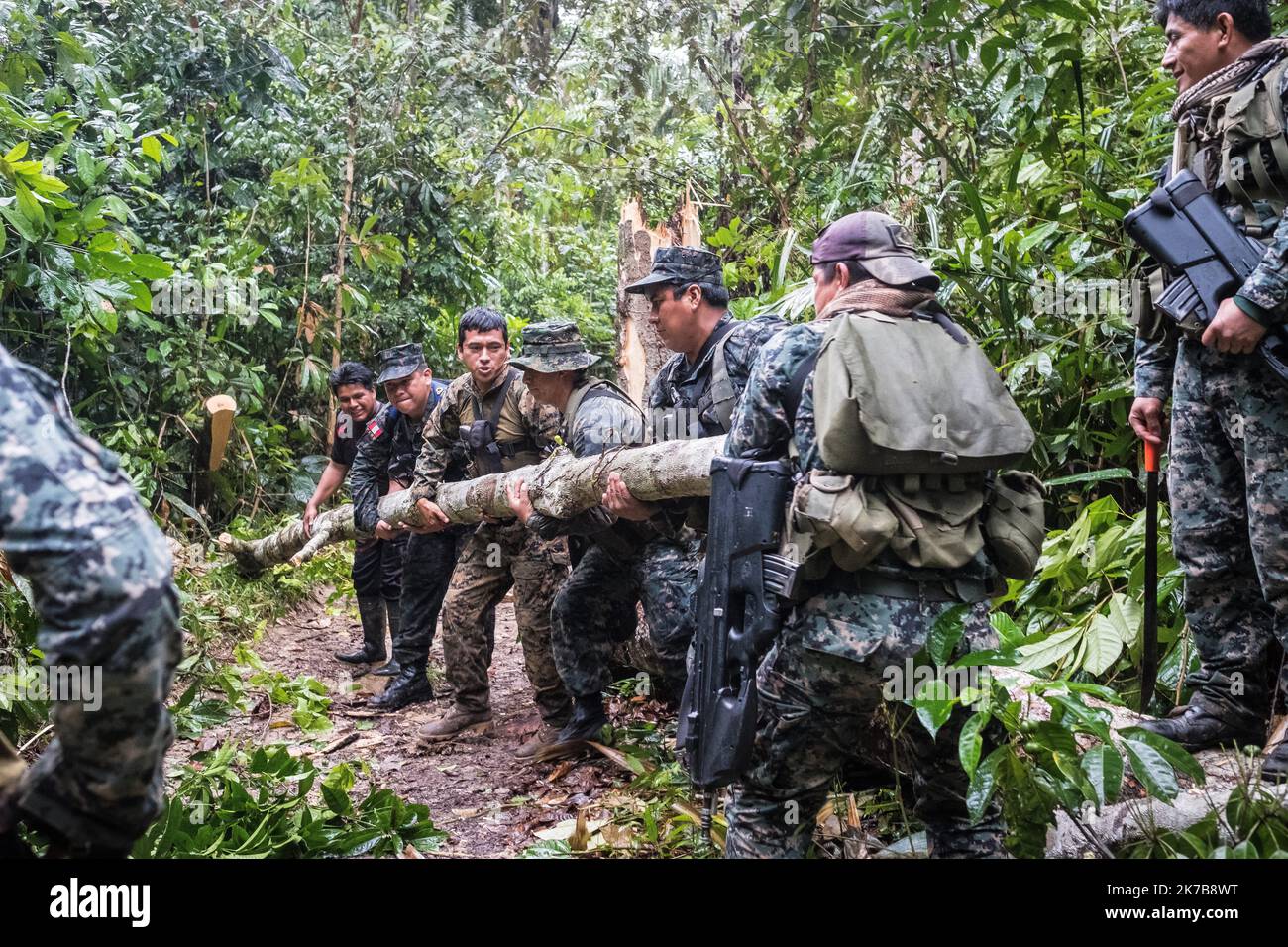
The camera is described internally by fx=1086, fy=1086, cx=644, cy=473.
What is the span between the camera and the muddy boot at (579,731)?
17.6ft

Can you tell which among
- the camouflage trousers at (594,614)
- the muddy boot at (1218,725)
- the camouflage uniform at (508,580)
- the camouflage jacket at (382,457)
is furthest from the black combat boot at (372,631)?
the muddy boot at (1218,725)

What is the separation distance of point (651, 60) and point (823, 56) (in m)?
3.51

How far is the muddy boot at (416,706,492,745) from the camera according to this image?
6.02 metres

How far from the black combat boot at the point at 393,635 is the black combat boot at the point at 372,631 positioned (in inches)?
4.1

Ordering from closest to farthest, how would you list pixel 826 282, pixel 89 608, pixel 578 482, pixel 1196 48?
pixel 89 608
pixel 826 282
pixel 1196 48
pixel 578 482

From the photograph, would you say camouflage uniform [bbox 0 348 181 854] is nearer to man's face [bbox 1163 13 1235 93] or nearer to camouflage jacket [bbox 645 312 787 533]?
camouflage jacket [bbox 645 312 787 533]

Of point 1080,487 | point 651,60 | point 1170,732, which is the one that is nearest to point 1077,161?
point 1080,487

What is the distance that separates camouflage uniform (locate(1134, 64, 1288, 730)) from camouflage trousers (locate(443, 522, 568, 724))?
10.4 ft

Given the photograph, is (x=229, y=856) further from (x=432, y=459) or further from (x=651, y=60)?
(x=651, y=60)

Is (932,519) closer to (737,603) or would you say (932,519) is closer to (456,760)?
(737,603)

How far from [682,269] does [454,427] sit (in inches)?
89.1

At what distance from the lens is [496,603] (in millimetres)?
6102

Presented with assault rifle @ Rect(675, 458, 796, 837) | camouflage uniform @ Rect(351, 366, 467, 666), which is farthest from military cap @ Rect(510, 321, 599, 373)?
assault rifle @ Rect(675, 458, 796, 837)

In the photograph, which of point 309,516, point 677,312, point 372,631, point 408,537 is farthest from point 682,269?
point 309,516
